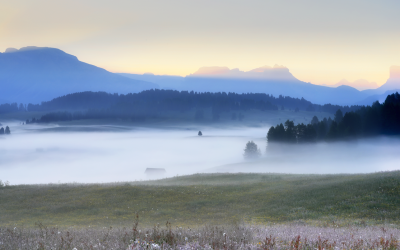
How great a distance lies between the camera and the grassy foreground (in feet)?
74.6

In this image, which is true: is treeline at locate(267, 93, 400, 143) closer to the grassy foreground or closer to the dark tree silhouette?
the dark tree silhouette

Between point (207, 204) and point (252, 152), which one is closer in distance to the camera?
point (207, 204)

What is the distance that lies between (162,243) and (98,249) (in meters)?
1.62

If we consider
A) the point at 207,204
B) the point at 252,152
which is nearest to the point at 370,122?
the point at 252,152

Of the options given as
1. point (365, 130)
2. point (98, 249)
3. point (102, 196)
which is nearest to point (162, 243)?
point (98, 249)

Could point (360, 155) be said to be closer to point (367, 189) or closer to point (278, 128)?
point (278, 128)

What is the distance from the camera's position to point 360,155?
109312mm

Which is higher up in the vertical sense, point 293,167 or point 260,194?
point 260,194

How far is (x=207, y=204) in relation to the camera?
3088 cm

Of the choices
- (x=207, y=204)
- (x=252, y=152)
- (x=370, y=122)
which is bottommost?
(x=252, y=152)

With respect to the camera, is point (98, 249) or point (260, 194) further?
point (260, 194)

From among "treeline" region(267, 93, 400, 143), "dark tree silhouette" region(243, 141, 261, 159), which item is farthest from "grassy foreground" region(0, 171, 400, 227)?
"dark tree silhouette" region(243, 141, 261, 159)

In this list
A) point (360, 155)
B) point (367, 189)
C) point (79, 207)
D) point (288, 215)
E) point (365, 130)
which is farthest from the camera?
point (360, 155)

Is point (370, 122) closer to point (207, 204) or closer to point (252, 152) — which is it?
point (252, 152)
